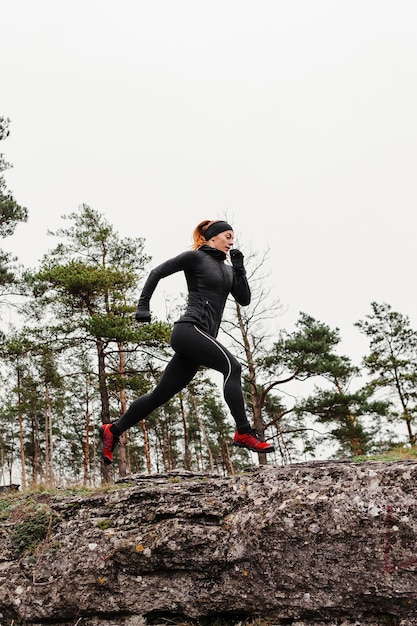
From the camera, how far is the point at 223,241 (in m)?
4.38

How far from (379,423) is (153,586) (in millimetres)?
29047

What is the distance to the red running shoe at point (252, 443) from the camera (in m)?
3.65

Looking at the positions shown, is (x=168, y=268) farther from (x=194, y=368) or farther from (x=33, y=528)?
(x=33, y=528)

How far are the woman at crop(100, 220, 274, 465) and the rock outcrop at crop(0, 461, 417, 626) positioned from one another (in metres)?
0.60

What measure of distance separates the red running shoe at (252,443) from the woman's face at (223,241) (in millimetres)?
1701

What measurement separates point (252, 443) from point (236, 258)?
158 cm

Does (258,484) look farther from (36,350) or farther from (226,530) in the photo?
(36,350)

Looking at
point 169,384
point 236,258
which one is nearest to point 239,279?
point 236,258

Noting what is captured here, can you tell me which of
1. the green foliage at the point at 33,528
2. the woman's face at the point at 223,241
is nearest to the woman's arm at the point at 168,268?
the woman's face at the point at 223,241

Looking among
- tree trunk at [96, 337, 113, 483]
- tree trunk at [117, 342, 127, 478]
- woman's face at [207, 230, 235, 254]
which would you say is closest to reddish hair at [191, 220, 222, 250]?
woman's face at [207, 230, 235, 254]

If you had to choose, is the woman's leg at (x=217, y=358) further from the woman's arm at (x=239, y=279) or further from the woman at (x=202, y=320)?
the woman's arm at (x=239, y=279)

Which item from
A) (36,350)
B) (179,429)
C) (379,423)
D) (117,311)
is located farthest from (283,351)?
(179,429)

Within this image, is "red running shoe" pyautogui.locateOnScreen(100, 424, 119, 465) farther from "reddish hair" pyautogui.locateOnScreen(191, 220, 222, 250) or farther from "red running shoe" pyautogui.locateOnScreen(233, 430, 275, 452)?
"reddish hair" pyautogui.locateOnScreen(191, 220, 222, 250)

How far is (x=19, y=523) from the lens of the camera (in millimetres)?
4793
